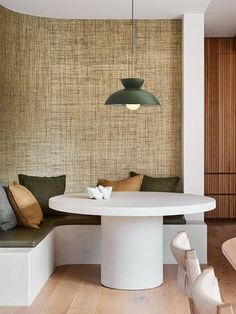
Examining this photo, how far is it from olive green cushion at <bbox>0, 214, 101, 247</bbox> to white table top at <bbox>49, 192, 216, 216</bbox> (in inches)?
12.2

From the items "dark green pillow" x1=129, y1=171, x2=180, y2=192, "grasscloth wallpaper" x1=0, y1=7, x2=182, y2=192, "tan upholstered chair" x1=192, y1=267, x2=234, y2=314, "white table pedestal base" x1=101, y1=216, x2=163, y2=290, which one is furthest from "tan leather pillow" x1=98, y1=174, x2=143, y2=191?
"tan upholstered chair" x1=192, y1=267, x2=234, y2=314

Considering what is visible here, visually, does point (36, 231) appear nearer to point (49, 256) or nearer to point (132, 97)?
point (49, 256)

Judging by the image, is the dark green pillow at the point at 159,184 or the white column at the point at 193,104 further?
the white column at the point at 193,104

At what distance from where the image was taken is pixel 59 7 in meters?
5.57

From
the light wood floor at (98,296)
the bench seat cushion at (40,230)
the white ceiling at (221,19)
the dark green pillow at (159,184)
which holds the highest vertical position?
the white ceiling at (221,19)

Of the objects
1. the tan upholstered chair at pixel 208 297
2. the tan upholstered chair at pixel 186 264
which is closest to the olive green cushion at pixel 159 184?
the tan upholstered chair at pixel 186 264

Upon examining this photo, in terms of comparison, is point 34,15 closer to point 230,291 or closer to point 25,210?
point 25,210

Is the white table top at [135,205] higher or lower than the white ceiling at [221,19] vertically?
lower

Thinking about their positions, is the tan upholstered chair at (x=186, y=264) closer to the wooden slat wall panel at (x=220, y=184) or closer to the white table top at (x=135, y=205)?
the white table top at (x=135, y=205)

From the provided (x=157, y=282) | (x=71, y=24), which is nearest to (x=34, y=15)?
(x=71, y=24)

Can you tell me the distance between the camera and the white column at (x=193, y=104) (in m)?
5.80

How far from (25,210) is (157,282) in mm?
1284

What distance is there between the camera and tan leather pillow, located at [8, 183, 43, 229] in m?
4.53

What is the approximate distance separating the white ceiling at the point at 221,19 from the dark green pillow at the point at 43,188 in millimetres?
2729
